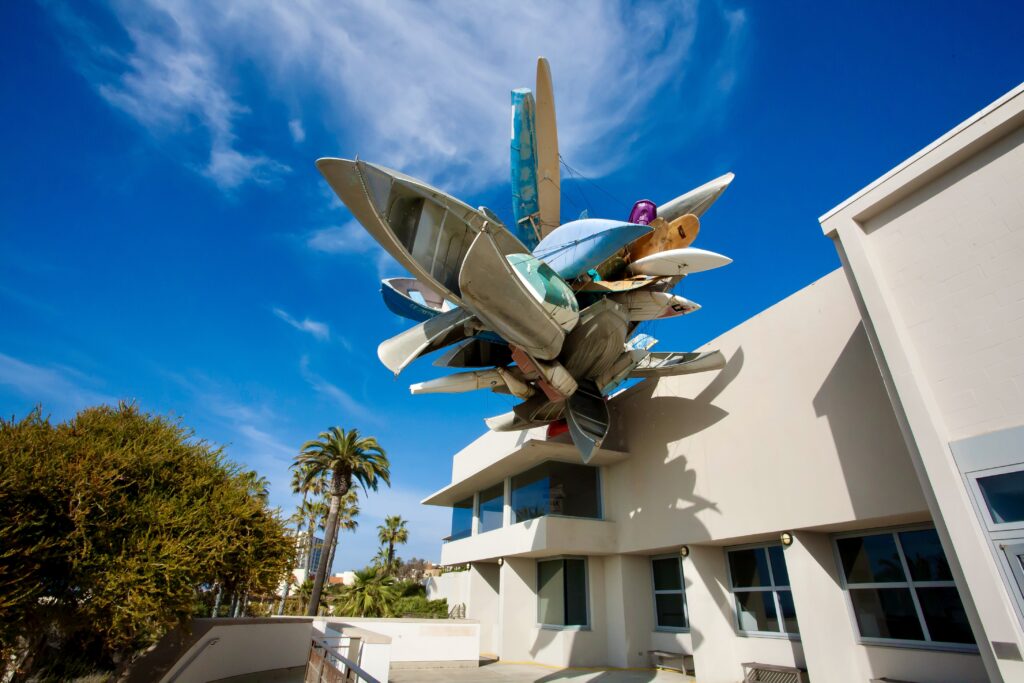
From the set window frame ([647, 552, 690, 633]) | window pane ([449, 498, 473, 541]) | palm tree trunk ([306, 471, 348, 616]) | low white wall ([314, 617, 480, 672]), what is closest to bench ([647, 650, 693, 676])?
window frame ([647, 552, 690, 633])

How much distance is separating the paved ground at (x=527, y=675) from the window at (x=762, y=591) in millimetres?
2231

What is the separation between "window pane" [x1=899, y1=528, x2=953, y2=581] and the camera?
9258 mm

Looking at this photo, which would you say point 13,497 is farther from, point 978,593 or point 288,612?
point 288,612

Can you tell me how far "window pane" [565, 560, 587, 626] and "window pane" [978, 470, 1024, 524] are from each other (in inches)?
478

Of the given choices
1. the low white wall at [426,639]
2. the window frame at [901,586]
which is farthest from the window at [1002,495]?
the low white wall at [426,639]

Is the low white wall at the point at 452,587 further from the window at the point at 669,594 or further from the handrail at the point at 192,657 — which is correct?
the handrail at the point at 192,657

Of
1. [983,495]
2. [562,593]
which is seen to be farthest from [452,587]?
[983,495]

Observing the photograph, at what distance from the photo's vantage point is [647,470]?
1537 cm

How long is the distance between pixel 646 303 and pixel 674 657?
375 inches

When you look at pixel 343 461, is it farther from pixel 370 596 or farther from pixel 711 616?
pixel 711 616

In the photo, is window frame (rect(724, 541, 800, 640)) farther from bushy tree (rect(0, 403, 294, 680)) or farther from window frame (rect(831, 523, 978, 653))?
bushy tree (rect(0, 403, 294, 680))

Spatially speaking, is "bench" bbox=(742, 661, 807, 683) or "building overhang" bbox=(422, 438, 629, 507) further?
"building overhang" bbox=(422, 438, 629, 507)

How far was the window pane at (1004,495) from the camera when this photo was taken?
18.5ft

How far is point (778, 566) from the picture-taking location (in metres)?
12.3
